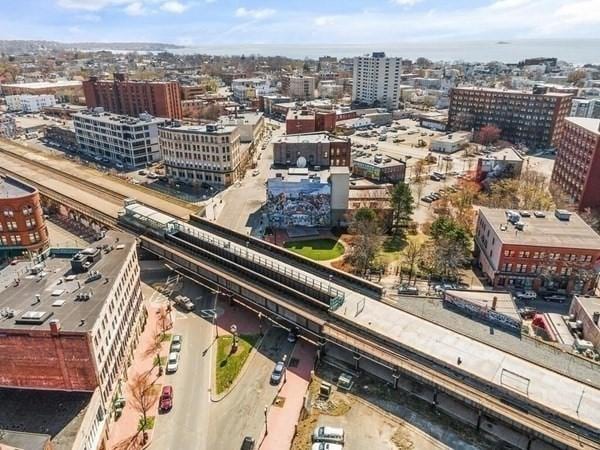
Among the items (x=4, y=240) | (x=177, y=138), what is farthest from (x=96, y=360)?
(x=177, y=138)

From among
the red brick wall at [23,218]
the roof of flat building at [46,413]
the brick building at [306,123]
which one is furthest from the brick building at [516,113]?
the roof of flat building at [46,413]

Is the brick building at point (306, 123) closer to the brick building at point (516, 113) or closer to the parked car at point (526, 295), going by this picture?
the brick building at point (516, 113)

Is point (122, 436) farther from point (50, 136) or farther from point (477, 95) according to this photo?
point (477, 95)

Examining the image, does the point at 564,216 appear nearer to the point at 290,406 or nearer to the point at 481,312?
the point at 481,312

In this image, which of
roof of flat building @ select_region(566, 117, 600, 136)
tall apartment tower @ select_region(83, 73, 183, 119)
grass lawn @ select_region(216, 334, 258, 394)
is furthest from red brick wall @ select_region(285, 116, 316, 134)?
grass lawn @ select_region(216, 334, 258, 394)

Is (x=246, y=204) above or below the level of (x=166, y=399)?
above

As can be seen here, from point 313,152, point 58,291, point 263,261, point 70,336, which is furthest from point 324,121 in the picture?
point 70,336

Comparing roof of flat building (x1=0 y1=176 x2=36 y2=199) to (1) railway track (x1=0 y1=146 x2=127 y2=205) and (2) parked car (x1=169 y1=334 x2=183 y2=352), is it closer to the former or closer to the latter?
(1) railway track (x1=0 y1=146 x2=127 y2=205)
